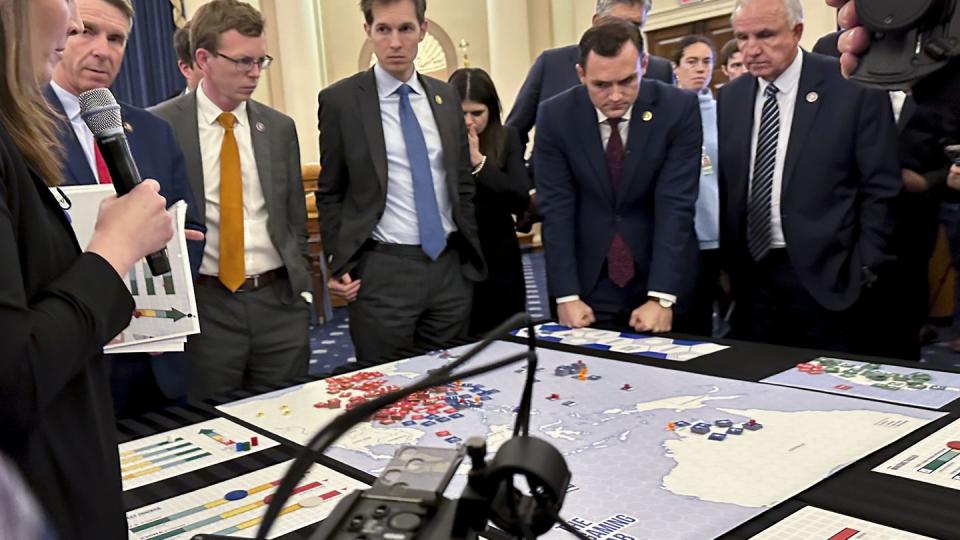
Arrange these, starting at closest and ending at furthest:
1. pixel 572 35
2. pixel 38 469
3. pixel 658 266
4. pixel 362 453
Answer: pixel 38 469 < pixel 362 453 < pixel 658 266 < pixel 572 35

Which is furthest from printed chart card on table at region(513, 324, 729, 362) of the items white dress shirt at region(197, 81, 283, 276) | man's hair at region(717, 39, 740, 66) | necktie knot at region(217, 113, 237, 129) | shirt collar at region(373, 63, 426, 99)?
man's hair at region(717, 39, 740, 66)

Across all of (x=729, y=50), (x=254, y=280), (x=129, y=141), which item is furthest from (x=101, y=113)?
(x=729, y=50)

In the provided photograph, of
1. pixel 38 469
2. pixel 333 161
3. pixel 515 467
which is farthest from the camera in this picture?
pixel 333 161

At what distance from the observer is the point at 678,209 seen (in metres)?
2.33

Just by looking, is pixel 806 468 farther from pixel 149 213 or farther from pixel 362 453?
pixel 149 213

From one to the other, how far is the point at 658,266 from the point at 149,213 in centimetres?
163

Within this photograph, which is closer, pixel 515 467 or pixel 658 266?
pixel 515 467

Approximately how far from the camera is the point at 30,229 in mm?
812

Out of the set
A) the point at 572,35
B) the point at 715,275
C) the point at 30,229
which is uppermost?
the point at 572,35

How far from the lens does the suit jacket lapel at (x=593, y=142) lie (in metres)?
2.38

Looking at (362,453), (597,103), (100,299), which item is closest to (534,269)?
(597,103)

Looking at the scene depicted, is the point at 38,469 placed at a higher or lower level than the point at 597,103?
lower

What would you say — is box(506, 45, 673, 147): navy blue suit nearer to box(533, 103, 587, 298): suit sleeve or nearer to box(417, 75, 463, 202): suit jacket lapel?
box(417, 75, 463, 202): suit jacket lapel

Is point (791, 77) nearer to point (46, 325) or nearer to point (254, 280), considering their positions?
point (254, 280)
